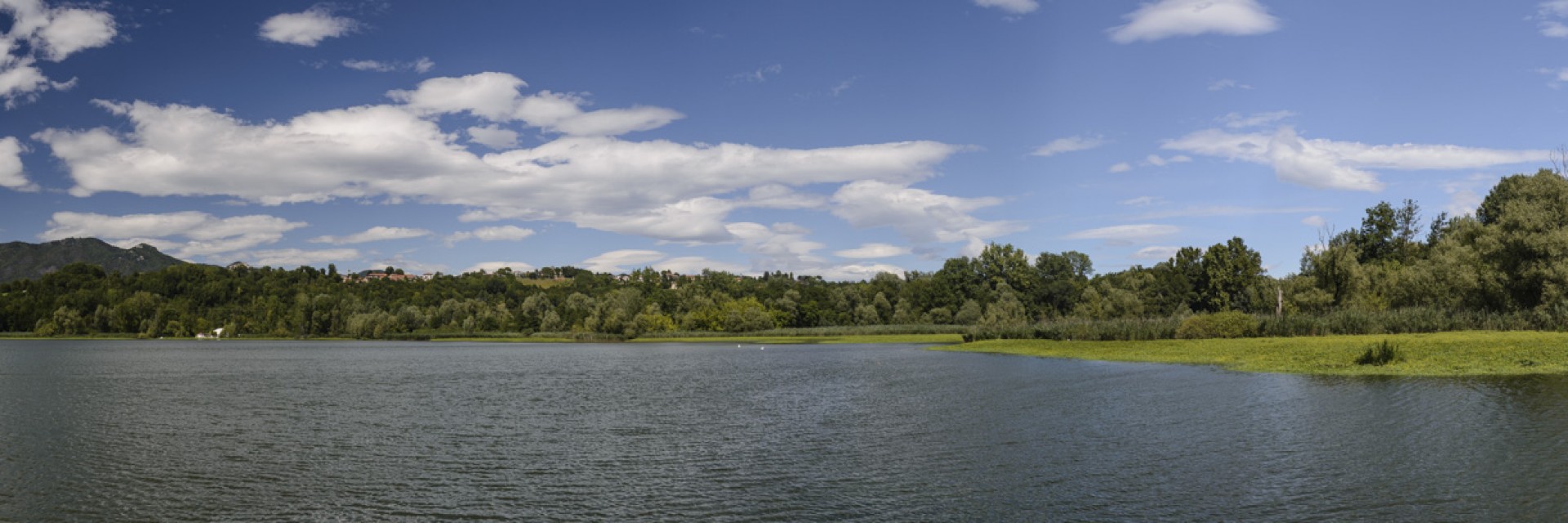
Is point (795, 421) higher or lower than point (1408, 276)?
lower

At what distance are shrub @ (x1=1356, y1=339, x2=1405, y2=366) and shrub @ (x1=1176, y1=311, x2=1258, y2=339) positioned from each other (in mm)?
23043

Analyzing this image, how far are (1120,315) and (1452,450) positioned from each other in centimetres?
12170

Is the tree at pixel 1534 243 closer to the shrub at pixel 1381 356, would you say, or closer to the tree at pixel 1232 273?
the shrub at pixel 1381 356

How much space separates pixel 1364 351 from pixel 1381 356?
2.19m

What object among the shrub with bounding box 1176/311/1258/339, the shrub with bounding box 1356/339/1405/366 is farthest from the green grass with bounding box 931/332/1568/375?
the shrub with bounding box 1176/311/1258/339

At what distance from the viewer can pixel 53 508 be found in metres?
18.4

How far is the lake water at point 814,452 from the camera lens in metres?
17.7

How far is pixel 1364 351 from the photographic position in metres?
47.0

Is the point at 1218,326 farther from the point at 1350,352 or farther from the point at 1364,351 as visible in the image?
the point at 1364,351

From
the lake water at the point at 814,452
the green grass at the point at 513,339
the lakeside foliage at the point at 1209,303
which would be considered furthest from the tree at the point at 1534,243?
the green grass at the point at 513,339

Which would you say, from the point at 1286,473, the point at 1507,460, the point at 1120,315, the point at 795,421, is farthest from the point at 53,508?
the point at 1120,315

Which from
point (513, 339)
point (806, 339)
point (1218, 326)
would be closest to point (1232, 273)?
point (806, 339)

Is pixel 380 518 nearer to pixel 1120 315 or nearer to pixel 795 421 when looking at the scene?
pixel 795 421

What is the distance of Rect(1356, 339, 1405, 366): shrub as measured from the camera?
44688 mm
